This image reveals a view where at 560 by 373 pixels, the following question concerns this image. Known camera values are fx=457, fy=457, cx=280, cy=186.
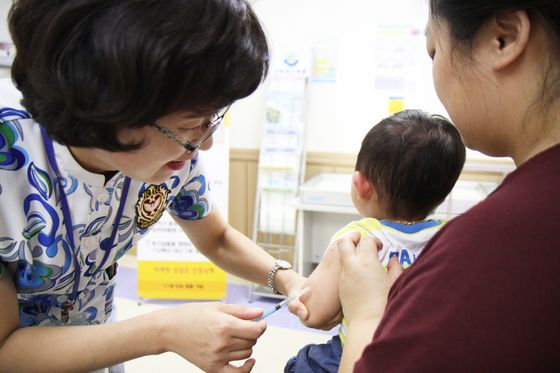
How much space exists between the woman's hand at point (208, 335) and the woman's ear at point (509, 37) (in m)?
0.66

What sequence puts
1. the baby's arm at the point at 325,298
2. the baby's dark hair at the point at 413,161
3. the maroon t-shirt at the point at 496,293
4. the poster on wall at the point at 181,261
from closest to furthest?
the maroon t-shirt at the point at 496,293 → the baby's arm at the point at 325,298 → the baby's dark hair at the point at 413,161 → the poster on wall at the point at 181,261

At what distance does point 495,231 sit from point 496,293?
7cm

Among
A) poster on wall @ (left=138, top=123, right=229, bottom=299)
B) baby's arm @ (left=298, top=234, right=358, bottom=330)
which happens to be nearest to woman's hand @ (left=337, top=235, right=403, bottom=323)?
baby's arm @ (left=298, top=234, right=358, bottom=330)

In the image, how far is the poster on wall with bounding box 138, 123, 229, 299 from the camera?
3.35 meters

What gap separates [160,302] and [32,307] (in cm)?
235

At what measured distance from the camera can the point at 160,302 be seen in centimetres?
335

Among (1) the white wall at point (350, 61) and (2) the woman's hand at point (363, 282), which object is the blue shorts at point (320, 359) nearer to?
(2) the woman's hand at point (363, 282)

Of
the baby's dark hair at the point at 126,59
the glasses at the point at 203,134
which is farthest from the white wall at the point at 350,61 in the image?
the baby's dark hair at the point at 126,59

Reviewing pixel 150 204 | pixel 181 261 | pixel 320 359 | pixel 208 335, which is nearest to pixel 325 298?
pixel 320 359

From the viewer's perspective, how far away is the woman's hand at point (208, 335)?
91 cm

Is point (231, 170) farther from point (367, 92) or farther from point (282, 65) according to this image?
point (367, 92)

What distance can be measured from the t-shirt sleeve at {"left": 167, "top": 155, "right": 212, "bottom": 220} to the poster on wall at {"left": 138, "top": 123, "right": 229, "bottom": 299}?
199cm

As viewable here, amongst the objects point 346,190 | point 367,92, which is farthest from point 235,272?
point 367,92

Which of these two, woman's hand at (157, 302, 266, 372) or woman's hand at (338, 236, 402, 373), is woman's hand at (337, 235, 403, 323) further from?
woman's hand at (157, 302, 266, 372)
